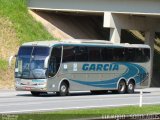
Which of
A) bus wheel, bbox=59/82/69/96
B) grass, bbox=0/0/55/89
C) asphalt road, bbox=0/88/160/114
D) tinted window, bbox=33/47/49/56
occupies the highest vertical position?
grass, bbox=0/0/55/89

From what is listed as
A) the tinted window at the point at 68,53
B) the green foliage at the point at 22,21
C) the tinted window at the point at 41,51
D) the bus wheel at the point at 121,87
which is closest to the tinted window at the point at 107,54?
the bus wheel at the point at 121,87

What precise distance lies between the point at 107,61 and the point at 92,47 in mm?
1762

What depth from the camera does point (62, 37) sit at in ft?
168

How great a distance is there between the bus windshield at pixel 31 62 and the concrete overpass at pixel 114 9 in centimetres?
1581

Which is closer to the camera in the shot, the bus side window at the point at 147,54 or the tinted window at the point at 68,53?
the tinted window at the point at 68,53

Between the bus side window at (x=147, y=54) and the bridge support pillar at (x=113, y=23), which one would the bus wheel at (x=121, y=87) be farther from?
the bridge support pillar at (x=113, y=23)

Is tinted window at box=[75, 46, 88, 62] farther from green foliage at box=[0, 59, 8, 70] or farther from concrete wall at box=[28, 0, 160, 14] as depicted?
concrete wall at box=[28, 0, 160, 14]

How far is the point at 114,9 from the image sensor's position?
48.7 m

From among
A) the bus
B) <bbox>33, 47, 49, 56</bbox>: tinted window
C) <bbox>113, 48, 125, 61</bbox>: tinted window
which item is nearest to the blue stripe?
the bus

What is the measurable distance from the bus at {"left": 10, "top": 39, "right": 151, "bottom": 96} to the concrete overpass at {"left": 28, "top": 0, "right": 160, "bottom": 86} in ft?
23.5

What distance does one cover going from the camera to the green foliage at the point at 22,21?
4894cm

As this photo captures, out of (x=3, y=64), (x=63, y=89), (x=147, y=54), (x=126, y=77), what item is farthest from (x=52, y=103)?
(x=3, y=64)

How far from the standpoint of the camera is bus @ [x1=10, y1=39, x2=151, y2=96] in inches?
1314

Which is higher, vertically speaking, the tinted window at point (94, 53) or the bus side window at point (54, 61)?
the tinted window at point (94, 53)
